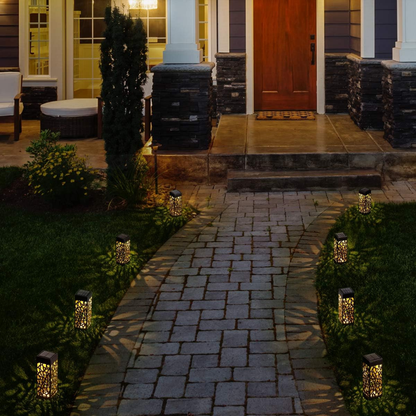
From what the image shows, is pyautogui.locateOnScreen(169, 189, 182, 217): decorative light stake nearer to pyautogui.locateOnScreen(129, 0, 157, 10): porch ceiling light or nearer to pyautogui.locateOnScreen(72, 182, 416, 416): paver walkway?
pyautogui.locateOnScreen(72, 182, 416, 416): paver walkway

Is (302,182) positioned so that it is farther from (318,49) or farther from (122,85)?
(318,49)

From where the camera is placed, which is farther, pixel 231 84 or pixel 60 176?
pixel 231 84

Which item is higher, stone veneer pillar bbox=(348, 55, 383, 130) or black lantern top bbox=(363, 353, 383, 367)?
stone veneer pillar bbox=(348, 55, 383, 130)

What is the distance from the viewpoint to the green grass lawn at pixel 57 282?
4.36 m

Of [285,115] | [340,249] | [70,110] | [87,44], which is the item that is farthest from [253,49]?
[340,249]

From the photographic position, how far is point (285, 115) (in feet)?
41.0

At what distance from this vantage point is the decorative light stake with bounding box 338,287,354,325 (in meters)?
4.92

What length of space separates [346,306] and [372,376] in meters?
0.99

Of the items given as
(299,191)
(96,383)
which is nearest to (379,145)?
(299,191)

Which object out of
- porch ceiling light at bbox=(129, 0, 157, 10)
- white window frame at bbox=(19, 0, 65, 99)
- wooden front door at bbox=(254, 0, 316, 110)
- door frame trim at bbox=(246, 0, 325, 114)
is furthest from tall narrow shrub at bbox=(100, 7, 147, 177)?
white window frame at bbox=(19, 0, 65, 99)

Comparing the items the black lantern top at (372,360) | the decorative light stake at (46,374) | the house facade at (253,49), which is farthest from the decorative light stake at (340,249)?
the house facade at (253,49)

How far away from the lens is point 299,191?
28.9 ft

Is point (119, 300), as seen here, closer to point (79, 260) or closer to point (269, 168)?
point (79, 260)

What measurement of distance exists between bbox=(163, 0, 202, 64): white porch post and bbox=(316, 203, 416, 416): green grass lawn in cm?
319
